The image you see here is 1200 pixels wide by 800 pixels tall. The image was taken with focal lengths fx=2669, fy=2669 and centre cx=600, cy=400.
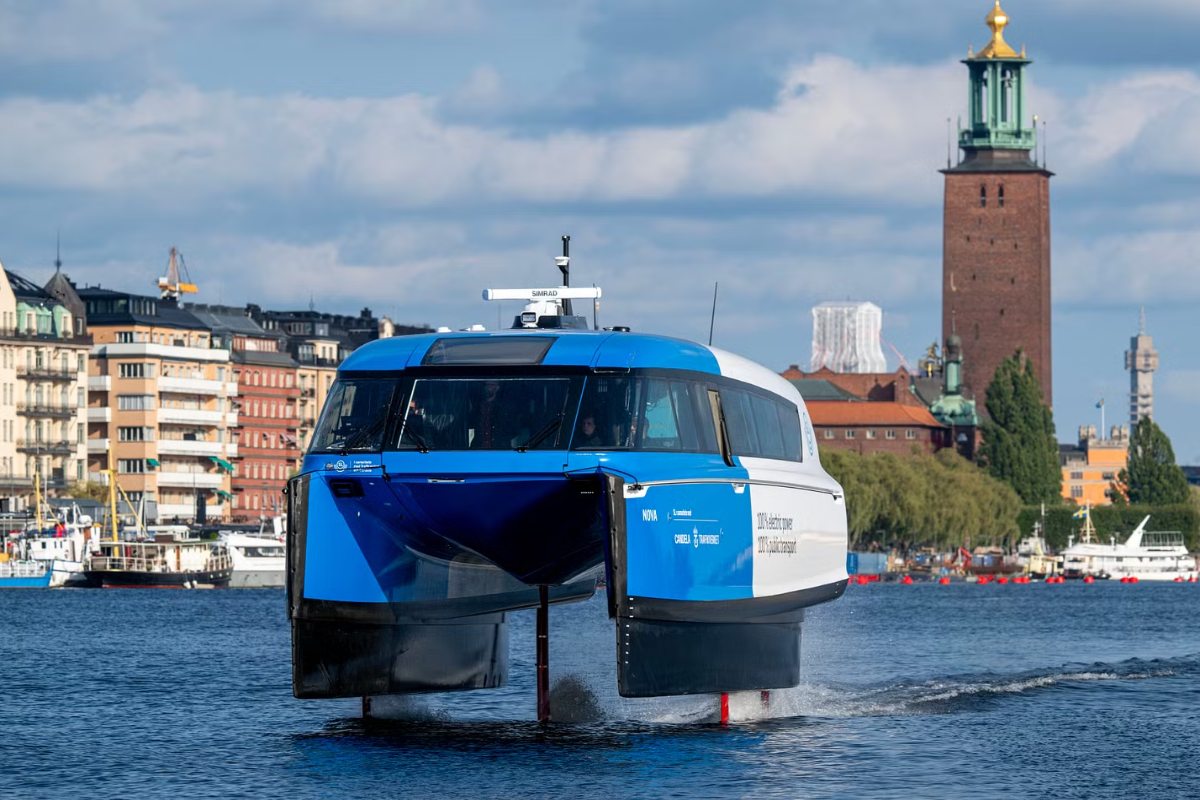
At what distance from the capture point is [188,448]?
181 meters

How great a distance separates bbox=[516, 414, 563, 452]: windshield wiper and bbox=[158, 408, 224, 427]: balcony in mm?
149031

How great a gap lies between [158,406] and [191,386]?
143 inches

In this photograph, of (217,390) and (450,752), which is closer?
(450,752)

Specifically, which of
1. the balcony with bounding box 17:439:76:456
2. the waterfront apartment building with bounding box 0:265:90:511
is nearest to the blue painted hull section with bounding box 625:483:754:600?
the waterfront apartment building with bounding box 0:265:90:511

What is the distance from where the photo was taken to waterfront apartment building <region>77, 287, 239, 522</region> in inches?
6929

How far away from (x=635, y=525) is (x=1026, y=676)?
861 inches

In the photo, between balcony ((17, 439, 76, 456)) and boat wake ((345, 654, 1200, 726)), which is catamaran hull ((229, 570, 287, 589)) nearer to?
balcony ((17, 439, 76, 456))

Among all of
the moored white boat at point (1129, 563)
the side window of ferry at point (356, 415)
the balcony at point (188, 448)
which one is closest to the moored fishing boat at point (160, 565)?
the balcony at point (188, 448)

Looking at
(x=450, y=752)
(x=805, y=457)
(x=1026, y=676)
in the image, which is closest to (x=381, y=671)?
(x=450, y=752)

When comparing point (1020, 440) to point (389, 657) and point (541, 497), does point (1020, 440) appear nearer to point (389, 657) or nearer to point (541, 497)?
point (389, 657)

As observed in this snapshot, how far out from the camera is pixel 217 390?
605 feet

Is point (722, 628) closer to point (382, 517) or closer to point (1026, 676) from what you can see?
point (382, 517)

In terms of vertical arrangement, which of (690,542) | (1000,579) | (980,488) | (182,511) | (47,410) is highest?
(47,410)

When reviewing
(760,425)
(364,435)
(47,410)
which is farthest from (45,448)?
(364,435)
